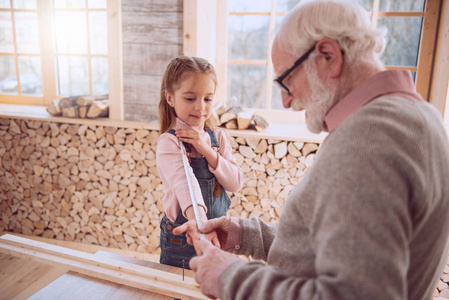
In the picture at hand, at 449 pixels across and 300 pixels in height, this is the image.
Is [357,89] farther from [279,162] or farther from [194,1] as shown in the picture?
[194,1]

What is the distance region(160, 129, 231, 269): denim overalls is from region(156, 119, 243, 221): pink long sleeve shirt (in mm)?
31

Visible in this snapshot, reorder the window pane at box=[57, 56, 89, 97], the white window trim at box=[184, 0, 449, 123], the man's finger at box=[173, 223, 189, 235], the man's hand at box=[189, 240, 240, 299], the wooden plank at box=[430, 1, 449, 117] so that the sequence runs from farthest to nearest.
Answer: the window pane at box=[57, 56, 89, 97], the white window trim at box=[184, 0, 449, 123], the wooden plank at box=[430, 1, 449, 117], the man's finger at box=[173, 223, 189, 235], the man's hand at box=[189, 240, 240, 299]

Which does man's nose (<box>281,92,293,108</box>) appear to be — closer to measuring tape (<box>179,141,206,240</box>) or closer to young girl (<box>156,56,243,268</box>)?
measuring tape (<box>179,141,206,240</box>)

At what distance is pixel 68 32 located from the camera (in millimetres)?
3262

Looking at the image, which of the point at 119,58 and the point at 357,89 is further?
the point at 119,58

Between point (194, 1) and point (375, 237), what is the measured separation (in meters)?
2.24

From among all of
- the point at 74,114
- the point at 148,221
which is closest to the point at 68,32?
the point at 74,114

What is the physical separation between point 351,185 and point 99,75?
10.1 feet

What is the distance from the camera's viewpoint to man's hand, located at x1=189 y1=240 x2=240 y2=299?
0.79m

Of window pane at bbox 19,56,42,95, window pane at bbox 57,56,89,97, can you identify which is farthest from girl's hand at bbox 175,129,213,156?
window pane at bbox 19,56,42,95

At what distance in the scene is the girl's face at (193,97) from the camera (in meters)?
1.49

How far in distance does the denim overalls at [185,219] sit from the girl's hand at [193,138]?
0.06 m

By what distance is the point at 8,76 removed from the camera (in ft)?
11.6

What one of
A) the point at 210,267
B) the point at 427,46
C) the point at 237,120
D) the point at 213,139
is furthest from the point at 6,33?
the point at 427,46
